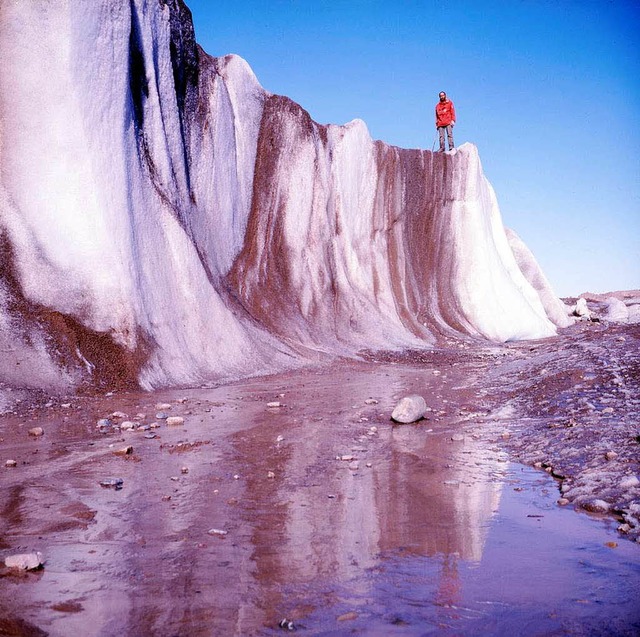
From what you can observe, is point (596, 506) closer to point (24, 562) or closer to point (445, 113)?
point (24, 562)

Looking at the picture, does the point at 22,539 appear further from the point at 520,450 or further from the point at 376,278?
the point at 376,278

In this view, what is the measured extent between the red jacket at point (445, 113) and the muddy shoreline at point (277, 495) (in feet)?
47.6

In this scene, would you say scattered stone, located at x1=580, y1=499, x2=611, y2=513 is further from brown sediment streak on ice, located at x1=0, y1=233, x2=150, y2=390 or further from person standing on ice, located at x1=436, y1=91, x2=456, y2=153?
person standing on ice, located at x1=436, y1=91, x2=456, y2=153

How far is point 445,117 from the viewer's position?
826 inches

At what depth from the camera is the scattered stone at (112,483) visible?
13.1 feet

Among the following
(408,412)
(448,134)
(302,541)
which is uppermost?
(448,134)

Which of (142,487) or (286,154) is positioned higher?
(286,154)

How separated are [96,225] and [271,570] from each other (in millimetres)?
7634

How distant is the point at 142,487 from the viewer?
4.02 meters

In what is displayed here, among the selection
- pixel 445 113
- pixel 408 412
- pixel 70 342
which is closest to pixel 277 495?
pixel 408 412

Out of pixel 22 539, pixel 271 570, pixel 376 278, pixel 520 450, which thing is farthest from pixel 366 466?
pixel 376 278

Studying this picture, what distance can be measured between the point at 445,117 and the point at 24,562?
20.4 meters

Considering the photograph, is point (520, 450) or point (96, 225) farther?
point (96, 225)

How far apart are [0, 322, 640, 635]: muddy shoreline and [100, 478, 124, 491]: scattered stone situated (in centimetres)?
6
